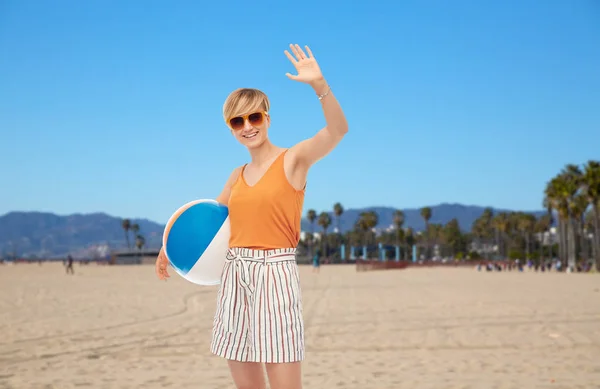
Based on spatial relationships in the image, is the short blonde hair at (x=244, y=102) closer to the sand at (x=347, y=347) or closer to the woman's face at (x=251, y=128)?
the woman's face at (x=251, y=128)

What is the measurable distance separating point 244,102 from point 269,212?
1.91ft

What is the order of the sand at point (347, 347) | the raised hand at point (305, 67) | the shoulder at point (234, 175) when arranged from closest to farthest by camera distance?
the raised hand at point (305, 67) → the shoulder at point (234, 175) → the sand at point (347, 347)

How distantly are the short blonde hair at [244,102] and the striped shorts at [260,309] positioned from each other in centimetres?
68

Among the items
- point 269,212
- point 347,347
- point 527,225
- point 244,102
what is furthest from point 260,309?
point 527,225

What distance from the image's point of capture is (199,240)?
12.6ft

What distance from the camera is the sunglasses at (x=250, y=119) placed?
3.74m

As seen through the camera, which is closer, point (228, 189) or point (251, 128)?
point (251, 128)

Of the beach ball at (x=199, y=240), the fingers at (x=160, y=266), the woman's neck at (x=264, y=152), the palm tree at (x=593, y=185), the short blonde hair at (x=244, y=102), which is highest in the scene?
the palm tree at (x=593, y=185)

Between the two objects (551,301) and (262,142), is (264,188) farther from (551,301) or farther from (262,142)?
(551,301)

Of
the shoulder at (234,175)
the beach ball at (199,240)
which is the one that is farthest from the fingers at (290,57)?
the beach ball at (199,240)

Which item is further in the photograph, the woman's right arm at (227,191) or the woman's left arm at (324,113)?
the woman's right arm at (227,191)

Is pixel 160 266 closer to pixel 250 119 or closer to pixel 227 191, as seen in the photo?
pixel 227 191

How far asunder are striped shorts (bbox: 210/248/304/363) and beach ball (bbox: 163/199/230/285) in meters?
0.13

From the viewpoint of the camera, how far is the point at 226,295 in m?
3.69
